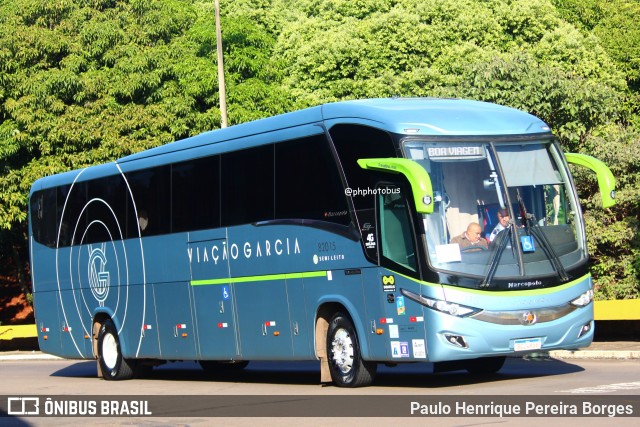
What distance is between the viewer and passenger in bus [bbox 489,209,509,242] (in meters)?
15.0

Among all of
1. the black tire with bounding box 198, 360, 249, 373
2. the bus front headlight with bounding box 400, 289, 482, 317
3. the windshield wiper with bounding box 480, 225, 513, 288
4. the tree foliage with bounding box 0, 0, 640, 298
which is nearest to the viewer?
the bus front headlight with bounding box 400, 289, 482, 317

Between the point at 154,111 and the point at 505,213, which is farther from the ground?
the point at 154,111

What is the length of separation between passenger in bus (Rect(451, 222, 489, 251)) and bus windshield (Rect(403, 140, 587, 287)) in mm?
12

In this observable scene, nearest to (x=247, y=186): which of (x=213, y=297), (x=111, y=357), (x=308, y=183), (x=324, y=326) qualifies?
(x=308, y=183)

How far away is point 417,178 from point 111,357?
34.3ft

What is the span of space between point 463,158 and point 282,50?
41.2 meters

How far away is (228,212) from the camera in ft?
61.7

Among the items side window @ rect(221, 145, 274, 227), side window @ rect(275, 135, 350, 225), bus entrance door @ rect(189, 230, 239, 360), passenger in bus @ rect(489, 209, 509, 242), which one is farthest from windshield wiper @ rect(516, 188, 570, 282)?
bus entrance door @ rect(189, 230, 239, 360)

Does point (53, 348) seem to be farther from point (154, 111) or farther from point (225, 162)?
point (154, 111)

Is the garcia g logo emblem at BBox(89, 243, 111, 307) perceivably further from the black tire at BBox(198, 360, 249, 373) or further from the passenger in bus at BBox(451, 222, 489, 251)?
the passenger in bus at BBox(451, 222, 489, 251)

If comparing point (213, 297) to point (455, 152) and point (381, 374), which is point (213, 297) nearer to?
point (381, 374)

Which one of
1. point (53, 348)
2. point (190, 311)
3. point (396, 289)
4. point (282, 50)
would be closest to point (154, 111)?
point (282, 50)

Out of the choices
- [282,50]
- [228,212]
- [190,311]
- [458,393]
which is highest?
[282,50]

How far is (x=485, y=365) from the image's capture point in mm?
17797
